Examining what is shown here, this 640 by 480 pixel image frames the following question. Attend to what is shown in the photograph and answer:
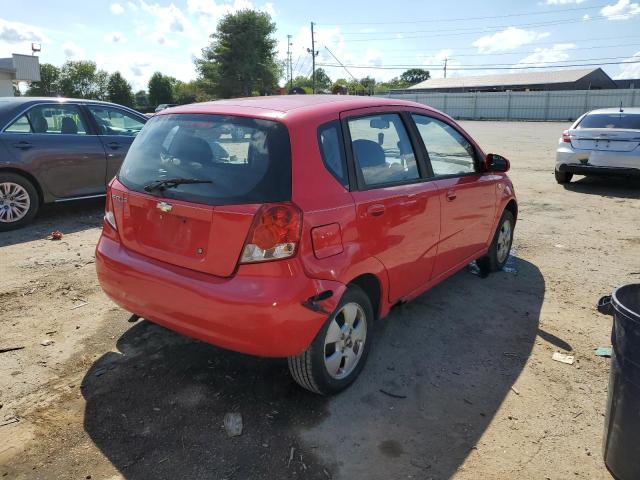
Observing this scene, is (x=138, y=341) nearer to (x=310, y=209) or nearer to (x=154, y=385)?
(x=154, y=385)

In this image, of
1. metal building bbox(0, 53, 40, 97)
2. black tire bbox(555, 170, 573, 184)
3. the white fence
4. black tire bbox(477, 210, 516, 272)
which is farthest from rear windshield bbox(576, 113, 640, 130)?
metal building bbox(0, 53, 40, 97)

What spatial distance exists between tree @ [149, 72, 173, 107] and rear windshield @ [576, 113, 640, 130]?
3199 inches

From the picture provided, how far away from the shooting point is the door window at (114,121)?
24.3 ft

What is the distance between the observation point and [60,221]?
7066mm

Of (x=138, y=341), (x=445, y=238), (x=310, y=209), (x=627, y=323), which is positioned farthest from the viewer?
(x=445, y=238)

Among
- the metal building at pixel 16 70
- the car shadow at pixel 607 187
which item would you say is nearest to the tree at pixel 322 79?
the metal building at pixel 16 70

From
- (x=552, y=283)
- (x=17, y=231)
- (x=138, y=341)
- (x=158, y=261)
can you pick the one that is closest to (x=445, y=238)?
(x=552, y=283)

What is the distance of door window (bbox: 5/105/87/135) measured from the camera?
6.52 metres

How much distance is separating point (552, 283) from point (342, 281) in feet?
10.1

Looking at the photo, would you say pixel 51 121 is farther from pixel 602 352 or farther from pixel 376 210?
pixel 602 352

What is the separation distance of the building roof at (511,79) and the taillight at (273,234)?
186 ft

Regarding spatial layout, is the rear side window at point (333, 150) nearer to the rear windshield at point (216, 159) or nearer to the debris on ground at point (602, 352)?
the rear windshield at point (216, 159)

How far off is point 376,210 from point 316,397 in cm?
119

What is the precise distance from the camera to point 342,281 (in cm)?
281
